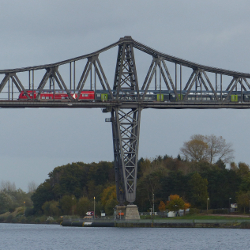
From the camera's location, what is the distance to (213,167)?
431 ft

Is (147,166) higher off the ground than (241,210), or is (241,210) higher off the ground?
(147,166)

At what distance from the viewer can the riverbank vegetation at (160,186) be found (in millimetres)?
115062

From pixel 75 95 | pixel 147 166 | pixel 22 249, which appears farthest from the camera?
pixel 147 166

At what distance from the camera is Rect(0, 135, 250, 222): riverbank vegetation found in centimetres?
11506

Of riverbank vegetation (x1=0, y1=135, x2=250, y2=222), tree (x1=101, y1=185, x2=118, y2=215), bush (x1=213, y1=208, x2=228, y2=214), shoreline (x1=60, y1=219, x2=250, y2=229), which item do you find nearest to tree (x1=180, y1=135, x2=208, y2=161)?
riverbank vegetation (x1=0, y1=135, x2=250, y2=222)

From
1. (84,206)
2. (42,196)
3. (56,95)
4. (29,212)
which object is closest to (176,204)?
(56,95)

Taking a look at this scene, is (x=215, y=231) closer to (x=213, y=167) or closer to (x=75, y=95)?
(x=75, y=95)

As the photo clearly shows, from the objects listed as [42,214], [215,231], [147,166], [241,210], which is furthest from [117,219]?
[42,214]

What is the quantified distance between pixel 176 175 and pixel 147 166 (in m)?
28.8

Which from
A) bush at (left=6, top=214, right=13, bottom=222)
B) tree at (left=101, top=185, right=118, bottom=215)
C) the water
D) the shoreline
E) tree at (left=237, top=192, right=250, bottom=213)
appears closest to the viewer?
the water

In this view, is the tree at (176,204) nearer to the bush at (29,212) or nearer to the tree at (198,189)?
the tree at (198,189)

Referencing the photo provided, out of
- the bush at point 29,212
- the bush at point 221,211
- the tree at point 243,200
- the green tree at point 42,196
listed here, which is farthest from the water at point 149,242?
the bush at point 29,212

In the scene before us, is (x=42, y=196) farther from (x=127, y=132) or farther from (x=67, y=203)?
(x=127, y=132)

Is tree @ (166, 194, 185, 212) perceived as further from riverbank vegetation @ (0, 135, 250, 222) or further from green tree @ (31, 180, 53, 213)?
green tree @ (31, 180, 53, 213)
